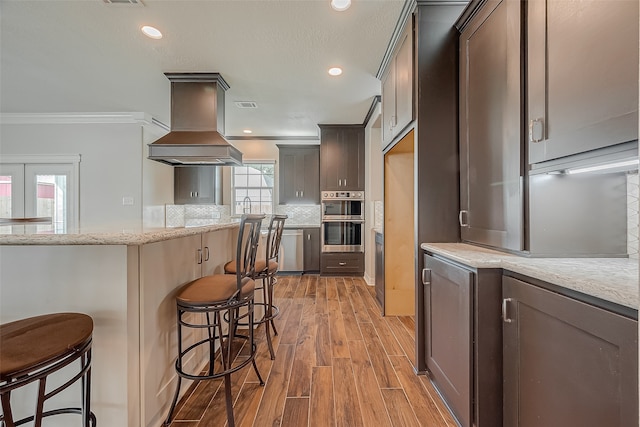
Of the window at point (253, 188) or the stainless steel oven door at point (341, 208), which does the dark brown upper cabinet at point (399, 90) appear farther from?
the window at point (253, 188)

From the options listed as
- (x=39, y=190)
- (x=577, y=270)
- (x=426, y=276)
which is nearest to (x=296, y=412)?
(x=426, y=276)

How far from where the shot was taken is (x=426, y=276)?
6.12ft

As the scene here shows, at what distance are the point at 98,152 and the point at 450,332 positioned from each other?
535 centimetres

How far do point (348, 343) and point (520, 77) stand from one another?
7.31 ft

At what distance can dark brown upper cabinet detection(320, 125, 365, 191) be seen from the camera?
484 centimetres

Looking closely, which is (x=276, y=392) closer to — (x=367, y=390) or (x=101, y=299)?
(x=367, y=390)

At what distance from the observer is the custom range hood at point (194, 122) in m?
2.98

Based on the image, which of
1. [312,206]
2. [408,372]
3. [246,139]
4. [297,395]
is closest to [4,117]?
[246,139]

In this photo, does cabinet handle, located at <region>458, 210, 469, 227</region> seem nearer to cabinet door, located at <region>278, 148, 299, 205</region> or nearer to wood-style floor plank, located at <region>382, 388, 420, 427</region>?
wood-style floor plank, located at <region>382, 388, 420, 427</region>

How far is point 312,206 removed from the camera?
17.9 feet

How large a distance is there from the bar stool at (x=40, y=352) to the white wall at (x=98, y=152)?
12.6ft

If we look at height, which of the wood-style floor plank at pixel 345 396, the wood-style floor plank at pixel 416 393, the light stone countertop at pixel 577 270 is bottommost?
the wood-style floor plank at pixel 345 396

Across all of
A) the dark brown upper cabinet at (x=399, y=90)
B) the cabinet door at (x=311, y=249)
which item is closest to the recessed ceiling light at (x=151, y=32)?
the dark brown upper cabinet at (x=399, y=90)

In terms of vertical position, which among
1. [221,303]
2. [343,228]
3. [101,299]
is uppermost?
[343,228]
